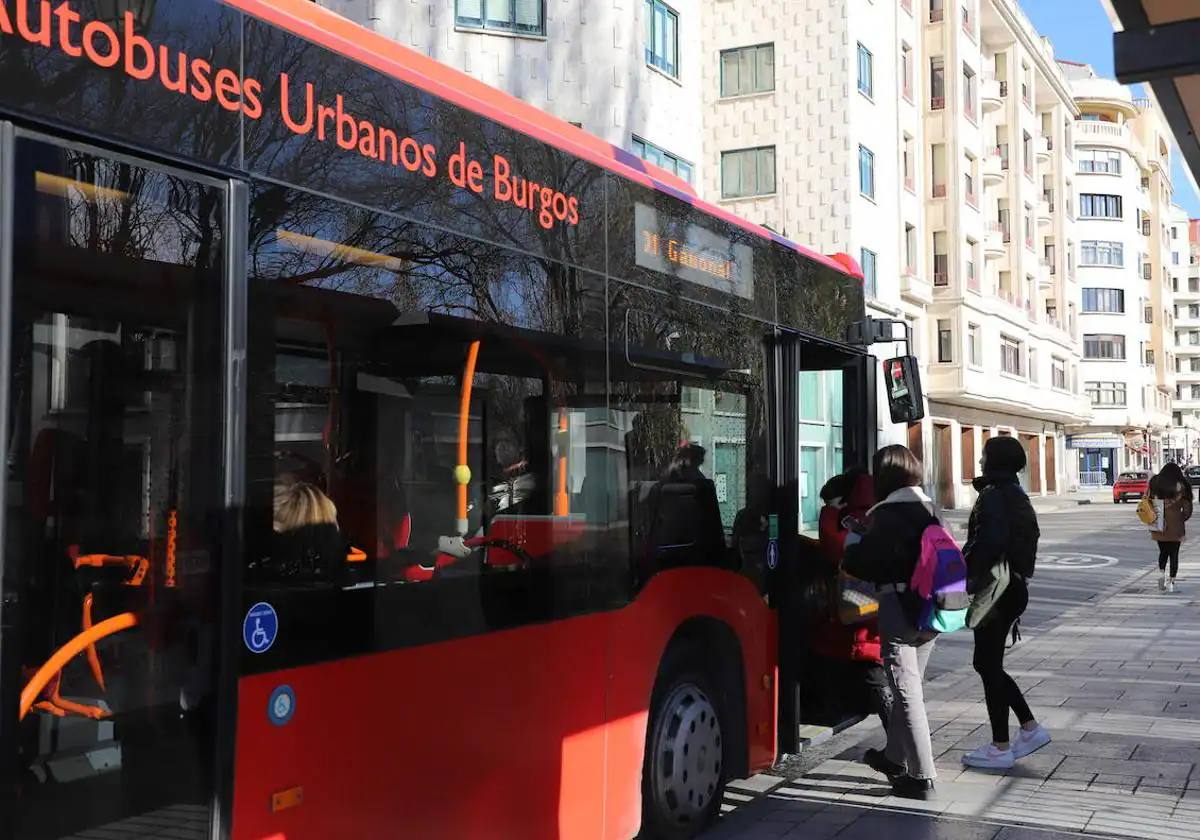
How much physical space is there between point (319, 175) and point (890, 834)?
4.12 metres

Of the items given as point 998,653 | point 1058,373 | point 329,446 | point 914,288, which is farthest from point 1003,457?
point 1058,373

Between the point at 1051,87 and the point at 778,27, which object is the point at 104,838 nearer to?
the point at 778,27

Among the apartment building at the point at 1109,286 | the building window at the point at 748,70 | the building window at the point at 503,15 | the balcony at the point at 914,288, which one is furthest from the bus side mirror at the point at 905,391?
the apartment building at the point at 1109,286

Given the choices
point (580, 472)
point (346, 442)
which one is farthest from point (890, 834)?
point (346, 442)

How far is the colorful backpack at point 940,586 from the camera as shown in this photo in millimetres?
6445

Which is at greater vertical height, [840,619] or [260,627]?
[260,627]

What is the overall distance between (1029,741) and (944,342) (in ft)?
126

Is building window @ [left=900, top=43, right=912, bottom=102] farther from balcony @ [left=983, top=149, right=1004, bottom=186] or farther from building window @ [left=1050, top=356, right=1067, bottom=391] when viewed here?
building window @ [left=1050, top=356, right=1067, bottom=391]

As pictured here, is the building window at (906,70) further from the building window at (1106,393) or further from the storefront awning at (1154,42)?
the building window at (1106,393)

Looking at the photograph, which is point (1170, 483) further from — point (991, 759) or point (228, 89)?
point (228, 89)

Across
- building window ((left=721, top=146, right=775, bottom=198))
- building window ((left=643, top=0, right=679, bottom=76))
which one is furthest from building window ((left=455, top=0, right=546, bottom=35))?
building window ((left=721, top=146, right=775, bottom=198))

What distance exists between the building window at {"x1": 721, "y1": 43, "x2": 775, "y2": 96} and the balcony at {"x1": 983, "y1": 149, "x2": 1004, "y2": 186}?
15.6 m

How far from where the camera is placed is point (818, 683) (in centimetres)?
711

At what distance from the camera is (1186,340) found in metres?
119
